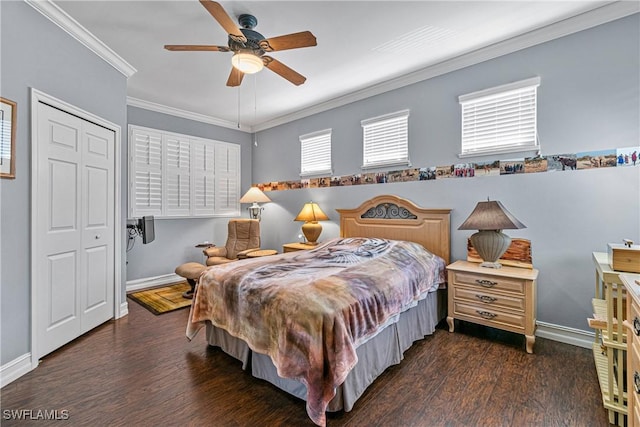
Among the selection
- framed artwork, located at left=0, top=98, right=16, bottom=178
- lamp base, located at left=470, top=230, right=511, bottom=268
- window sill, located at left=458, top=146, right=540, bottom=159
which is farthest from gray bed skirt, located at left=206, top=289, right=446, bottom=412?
framed artwork, located at left=0, top=98, right=16, bottom=178

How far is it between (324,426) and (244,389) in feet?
2.34

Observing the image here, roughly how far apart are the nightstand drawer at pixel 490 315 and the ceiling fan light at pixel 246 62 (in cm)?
286

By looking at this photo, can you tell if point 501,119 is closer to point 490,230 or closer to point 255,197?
point 490,230

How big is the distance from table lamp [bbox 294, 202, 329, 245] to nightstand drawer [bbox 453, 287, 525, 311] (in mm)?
2131

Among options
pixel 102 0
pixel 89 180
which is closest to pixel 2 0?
pixel 102 0

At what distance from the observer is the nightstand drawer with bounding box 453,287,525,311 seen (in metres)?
2.46

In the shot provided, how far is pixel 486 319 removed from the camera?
8.55ft

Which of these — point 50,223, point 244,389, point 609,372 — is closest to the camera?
point 609,372

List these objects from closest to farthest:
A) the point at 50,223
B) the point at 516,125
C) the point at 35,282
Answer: the point at 35,282 < the point at 50,223 < the point at 516,125

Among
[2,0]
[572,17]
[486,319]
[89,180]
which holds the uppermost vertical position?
[572,17]

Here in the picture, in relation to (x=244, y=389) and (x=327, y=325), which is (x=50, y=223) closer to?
(x=244, y=389)

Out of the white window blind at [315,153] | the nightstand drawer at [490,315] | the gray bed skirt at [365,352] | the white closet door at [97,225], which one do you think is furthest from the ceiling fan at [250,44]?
the nightstand drawer at [490,315]

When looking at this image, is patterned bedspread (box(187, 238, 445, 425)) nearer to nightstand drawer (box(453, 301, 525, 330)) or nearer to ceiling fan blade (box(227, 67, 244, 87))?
nightstand drawer (box(453, 301, 525, 330))

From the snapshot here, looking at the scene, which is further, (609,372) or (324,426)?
(609,372)
